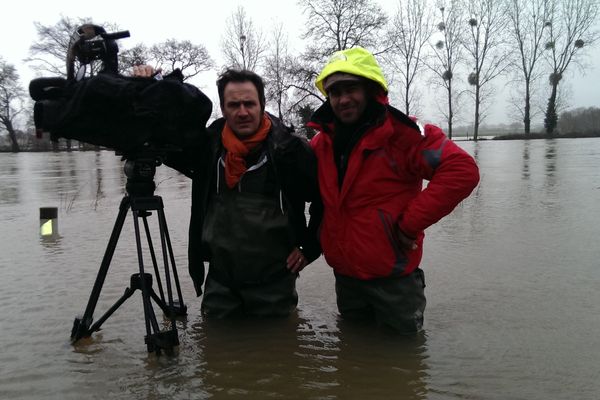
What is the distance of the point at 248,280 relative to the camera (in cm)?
295

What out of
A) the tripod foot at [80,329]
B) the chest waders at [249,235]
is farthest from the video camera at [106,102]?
the tripod foot at [80,329]

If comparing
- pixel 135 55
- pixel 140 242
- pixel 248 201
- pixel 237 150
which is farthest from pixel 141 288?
pixel 135 55

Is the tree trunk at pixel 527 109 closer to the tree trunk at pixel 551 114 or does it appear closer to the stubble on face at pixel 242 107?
the tree trunk at pixel 551 114

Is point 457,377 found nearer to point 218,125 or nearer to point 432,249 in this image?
point 218,125

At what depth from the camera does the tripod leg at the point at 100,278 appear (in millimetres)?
2670

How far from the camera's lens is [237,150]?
2.75 metres

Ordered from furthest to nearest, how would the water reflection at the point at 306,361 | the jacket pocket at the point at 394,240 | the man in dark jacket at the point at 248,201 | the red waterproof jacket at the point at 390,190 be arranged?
the man in dark jacket at the point at 248,201, the jacket pocket at the point at 394,240, the red waterproof jacket at the point at 390,190, the water reflection at the point at 306,361

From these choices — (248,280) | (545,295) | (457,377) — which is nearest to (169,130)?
(248,280)

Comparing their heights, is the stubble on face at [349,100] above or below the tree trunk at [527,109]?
below

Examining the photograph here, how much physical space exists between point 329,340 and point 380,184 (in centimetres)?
101

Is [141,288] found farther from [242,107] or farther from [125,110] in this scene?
[242,107]

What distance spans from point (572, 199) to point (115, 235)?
7.76 m

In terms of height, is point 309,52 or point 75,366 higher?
point 309,52

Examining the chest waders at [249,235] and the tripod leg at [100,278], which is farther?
the chest waders at [249,235]
